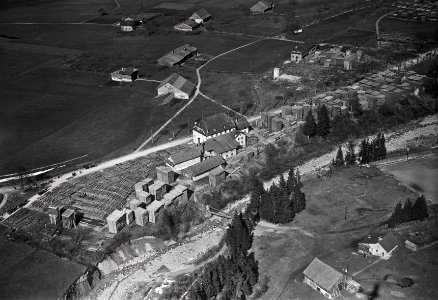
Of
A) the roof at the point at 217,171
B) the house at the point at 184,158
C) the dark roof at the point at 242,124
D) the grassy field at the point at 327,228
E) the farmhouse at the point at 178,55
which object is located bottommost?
the grassy field at the point at 327,228

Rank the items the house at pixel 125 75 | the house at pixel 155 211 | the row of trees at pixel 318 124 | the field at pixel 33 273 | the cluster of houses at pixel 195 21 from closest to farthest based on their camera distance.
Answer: the field at pixel 33 273 < the house at pixel 155 211 < the row of trees at pixel 318 124 < the house at pixel 125 75 < the cluster of houses at pixel 195 21

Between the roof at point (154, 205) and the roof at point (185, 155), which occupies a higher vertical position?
the roof at point (185, 155)

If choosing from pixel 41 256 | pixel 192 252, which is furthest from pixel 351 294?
pixel 41 256

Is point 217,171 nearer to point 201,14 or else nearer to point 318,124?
point 318,124

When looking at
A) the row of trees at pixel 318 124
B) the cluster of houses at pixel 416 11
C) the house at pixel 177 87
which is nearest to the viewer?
the row of trees at pixel 318 124

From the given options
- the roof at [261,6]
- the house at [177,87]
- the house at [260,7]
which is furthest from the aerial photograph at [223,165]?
the roof at [261,6]

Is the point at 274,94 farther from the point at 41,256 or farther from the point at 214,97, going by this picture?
the point at 41,256

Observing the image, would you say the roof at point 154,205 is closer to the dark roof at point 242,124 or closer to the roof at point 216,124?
the roof at point 216,124
